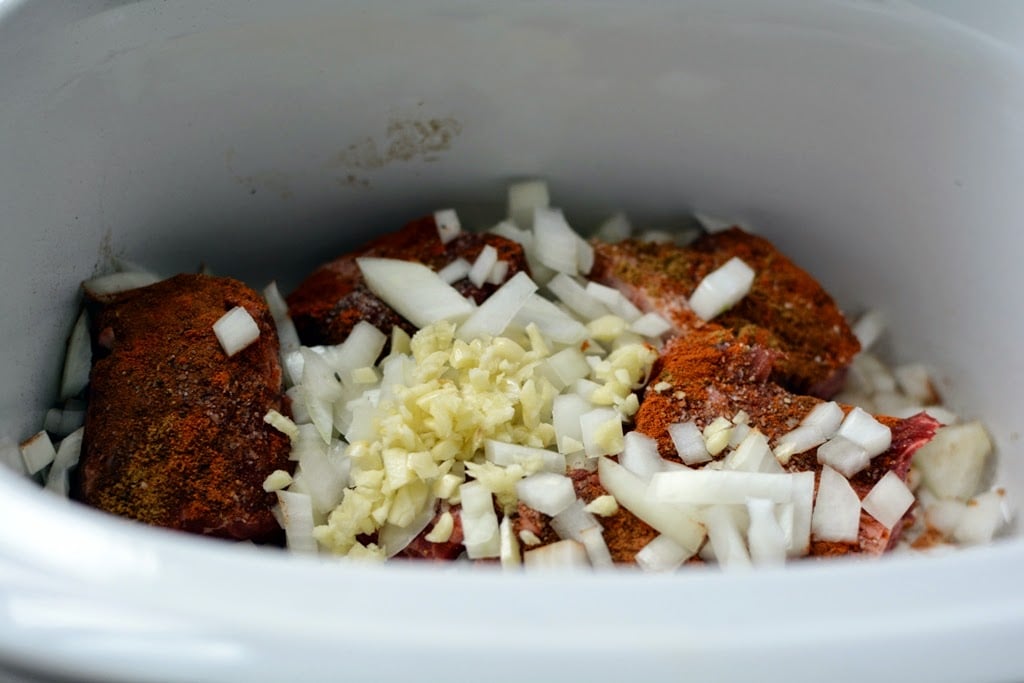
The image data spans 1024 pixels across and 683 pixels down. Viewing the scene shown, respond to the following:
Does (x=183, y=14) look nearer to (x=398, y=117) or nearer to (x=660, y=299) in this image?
(x=398, y=117)

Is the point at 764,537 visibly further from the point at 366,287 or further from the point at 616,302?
the point at 366,287

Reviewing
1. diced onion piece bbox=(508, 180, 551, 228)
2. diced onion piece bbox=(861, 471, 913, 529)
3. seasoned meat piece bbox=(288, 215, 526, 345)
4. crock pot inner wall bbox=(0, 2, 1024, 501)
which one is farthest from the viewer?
diced onion piece bbox=(508, 180, 551, 228)

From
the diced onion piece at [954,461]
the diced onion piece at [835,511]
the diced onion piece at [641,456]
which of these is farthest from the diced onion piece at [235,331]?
the diced onion piece at [954,461]

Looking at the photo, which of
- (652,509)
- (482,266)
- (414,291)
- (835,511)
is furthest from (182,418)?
(835,511)

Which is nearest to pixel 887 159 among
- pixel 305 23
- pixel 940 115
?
pixel 940 115

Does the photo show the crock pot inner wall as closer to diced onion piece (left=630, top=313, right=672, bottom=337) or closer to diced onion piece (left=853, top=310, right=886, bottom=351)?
diced onion piece (left=853, top=310, right=886, bottom=351)

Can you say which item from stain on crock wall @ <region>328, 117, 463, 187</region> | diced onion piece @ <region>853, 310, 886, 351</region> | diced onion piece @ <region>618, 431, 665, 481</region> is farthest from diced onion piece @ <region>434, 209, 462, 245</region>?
diced onion piece @ <region>853, 310, 886, 351</region>
